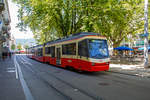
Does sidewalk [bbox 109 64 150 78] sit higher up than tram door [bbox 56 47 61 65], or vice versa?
tram door [bbox 56 47 61 65]

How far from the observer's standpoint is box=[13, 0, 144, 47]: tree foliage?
57.4 feet

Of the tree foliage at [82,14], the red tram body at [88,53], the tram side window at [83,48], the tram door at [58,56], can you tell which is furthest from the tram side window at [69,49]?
the tree foliage at [82,14]

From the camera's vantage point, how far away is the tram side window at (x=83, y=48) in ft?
35.0

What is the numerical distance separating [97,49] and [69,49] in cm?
301

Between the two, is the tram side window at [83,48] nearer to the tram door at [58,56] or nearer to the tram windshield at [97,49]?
the tram windshield at [97,49]

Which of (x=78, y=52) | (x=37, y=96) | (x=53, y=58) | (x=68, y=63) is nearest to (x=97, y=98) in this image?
(x=37, y=96)

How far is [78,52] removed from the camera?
1142 centimetres

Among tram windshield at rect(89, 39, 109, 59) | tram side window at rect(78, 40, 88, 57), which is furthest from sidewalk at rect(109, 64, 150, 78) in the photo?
tram side window at rect(78, 40, 88, 57)

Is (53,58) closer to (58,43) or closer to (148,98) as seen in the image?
(58,43)

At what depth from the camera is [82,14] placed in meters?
20.4

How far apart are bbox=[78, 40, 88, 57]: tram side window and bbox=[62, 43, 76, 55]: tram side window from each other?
2.72ft

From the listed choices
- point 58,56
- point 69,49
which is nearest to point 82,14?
point 58,56

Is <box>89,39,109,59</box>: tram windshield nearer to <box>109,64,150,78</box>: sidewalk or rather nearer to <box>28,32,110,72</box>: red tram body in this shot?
<box>28,32,110,72</box>: red tram body

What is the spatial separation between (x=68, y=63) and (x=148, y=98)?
8.22 metres
